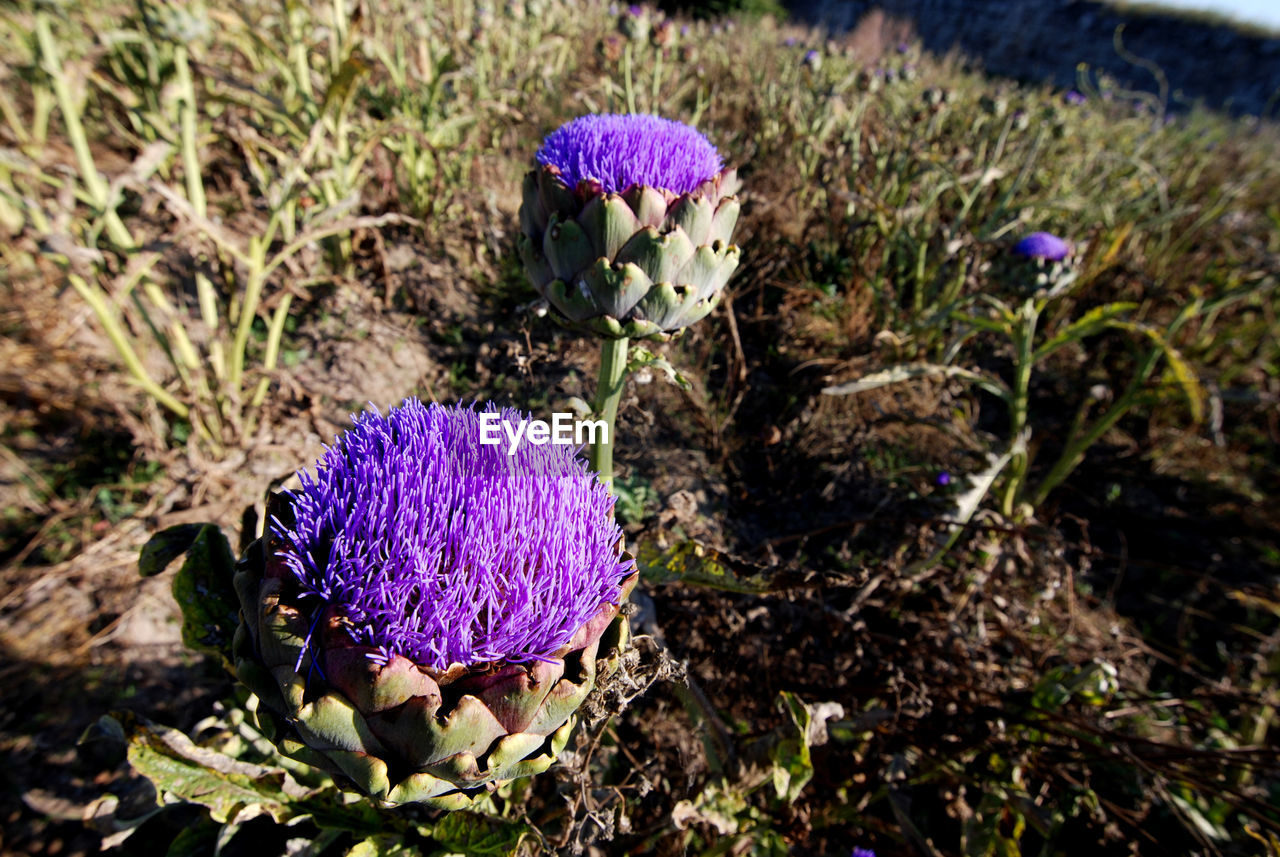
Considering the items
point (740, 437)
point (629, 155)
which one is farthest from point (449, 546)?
point (740, 437)

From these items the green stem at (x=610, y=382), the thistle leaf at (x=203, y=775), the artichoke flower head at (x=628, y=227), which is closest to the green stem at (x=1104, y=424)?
the artichoke flower head at (x=628, y=227)

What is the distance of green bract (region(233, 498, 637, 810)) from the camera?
0.68 meters

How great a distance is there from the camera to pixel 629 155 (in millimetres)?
1125

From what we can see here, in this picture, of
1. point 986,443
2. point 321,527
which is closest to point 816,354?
point 986,443

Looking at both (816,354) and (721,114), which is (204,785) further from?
(721,114)

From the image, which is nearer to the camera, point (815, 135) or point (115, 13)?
point (815, 135)

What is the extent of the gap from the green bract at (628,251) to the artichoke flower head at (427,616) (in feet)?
1.26

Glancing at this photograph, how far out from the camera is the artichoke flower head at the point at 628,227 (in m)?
1.06

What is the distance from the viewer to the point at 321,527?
2.52 feet

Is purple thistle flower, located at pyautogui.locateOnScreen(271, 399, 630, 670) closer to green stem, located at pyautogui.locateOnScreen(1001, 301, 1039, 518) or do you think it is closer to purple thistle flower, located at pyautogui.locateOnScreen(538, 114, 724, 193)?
purple thistle flower, located at pyautogui.locateOnScreen(538, 114, 724, 193)

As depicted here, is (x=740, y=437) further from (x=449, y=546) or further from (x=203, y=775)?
(x=203, y=775)

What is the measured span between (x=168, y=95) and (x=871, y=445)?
90.6 inches

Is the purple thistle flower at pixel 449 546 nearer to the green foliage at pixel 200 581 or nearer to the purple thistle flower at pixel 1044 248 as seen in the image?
the green foliage at pixel 200 581

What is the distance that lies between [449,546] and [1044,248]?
1.96 meters
